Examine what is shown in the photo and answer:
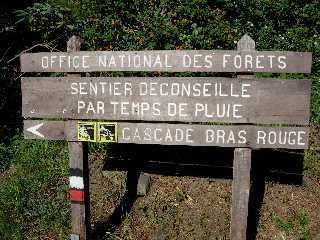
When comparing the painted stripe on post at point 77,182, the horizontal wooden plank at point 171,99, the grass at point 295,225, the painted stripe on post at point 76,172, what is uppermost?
the horizontal wooden plank at point 171,99

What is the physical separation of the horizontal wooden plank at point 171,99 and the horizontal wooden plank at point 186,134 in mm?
86

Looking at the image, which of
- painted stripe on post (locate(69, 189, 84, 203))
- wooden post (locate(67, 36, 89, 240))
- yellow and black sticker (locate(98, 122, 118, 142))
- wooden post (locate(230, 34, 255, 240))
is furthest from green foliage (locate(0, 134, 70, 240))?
wooden post (locate(230, 34, 255, 240))

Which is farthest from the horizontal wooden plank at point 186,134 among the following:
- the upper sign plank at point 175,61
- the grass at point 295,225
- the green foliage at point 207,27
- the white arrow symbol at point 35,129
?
the green foliage at point 207,27

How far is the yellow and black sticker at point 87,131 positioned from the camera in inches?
185

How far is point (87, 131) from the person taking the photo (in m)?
4.73

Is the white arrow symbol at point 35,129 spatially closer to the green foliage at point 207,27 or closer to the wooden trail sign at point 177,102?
the wooden trail sign at point 177,102

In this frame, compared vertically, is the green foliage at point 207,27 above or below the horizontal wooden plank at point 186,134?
above

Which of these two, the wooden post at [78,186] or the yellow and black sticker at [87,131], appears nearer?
the yellow and black sticker at [87,131]

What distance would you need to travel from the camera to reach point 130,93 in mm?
4555

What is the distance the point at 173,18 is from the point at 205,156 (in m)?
4.81

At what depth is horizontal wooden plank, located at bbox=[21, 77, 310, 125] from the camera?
428cm

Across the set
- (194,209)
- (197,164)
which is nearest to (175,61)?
(194,209)

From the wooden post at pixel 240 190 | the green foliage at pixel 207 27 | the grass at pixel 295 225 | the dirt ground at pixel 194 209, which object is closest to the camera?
the wooden post at pixel 240 190

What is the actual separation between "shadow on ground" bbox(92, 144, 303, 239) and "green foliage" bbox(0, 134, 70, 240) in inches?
27.5
